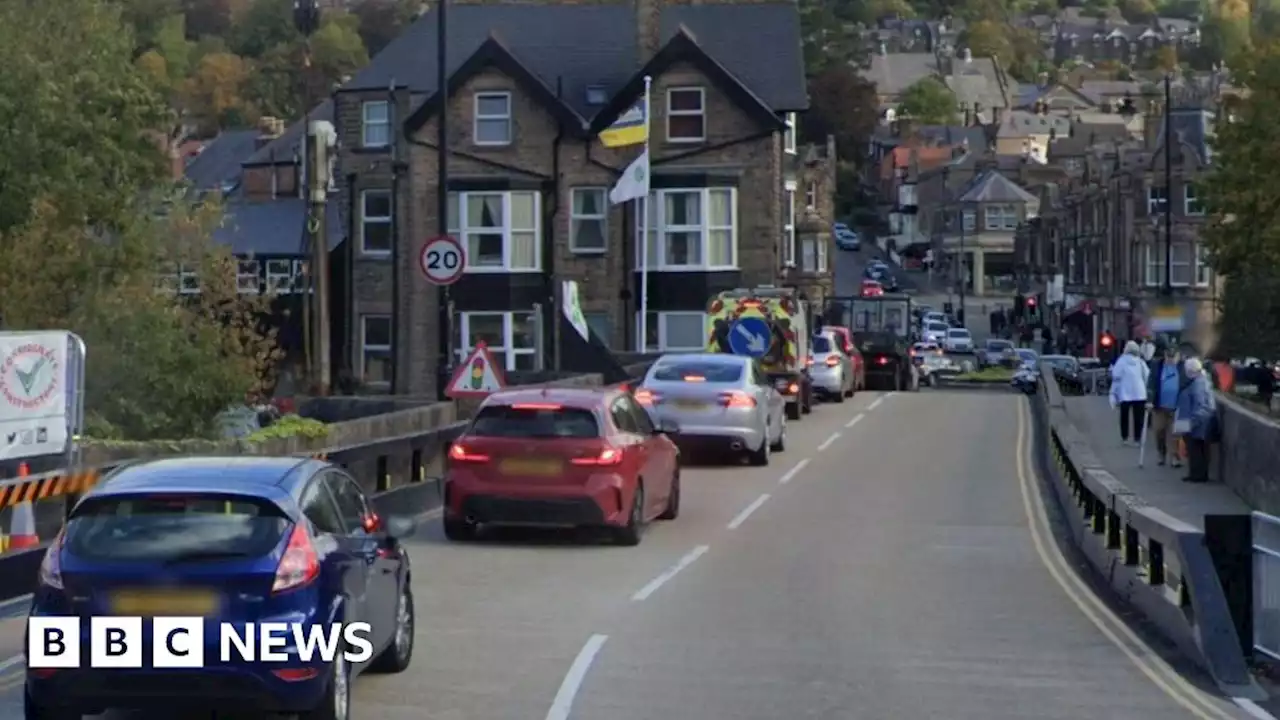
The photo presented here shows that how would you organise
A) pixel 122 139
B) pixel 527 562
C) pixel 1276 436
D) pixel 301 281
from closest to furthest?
pixel 527 562, pixel 1276 436, pixel 122 139, pixel 301 281

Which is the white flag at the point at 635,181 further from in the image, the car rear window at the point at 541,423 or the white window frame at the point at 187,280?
the car rear window at the point at 541,423

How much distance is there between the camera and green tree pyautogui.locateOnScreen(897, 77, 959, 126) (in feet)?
550

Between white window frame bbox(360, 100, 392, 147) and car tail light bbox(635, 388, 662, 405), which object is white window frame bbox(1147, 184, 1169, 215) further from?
car tail light bbox(635, 388, 662, 405)

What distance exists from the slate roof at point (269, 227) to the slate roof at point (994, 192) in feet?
223

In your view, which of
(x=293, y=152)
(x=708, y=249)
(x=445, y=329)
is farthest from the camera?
(x=293, y=152)

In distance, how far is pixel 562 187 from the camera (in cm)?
5284

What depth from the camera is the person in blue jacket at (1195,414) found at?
2773 centimetres

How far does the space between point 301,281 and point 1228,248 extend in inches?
1077

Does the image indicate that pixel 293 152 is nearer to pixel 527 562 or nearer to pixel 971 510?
pixel 971 510

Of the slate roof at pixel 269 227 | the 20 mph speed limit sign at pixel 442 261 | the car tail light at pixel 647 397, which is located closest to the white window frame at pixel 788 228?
the slate roof at pixel 269 227

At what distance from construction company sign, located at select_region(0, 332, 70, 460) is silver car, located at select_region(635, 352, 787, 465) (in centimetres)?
1001

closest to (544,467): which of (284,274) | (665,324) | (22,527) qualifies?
(22,527)

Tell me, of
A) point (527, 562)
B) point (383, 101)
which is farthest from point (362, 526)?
point (383, 101)

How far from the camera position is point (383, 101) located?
54.7 meters
